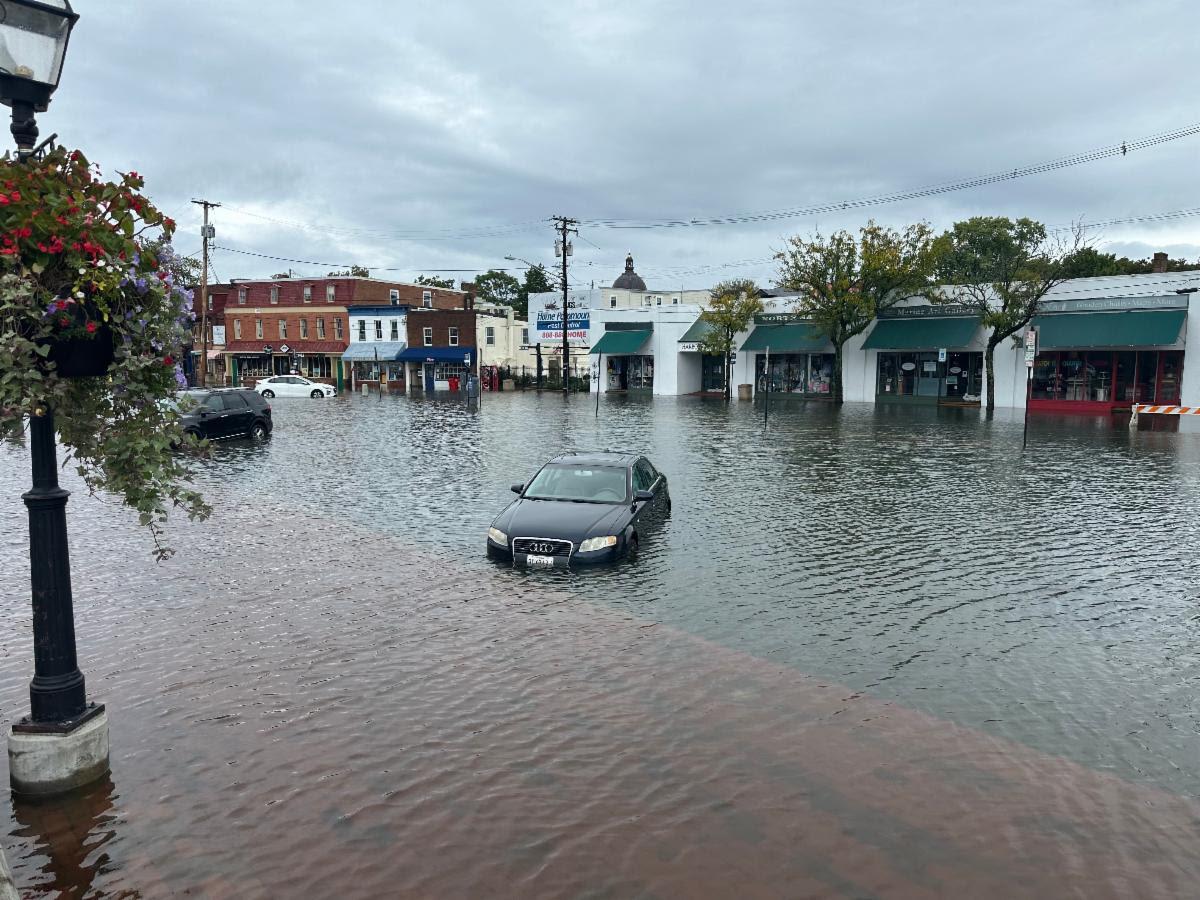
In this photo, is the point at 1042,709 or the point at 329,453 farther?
the point at 329,453

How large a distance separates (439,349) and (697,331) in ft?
74.0

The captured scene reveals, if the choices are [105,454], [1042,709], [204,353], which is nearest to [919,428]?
[1042,709]

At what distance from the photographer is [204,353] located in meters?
57.3

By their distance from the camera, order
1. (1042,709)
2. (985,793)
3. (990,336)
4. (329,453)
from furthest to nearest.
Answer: (990,336)
(329,453)
(1042,709)
(985,793)

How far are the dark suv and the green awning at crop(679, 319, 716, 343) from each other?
3270 cm

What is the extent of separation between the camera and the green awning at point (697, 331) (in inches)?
2184

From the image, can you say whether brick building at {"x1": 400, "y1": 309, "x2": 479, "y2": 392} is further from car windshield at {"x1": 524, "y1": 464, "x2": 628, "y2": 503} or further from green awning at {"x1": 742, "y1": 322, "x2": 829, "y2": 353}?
car windshield at {"x1": 524, "y1": 464, "x2": 628, "y2": 503}

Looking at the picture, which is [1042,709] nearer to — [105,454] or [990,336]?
[105,454]

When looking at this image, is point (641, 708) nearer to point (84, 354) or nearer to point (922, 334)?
point (84, 354)

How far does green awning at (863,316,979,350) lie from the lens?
44344 millimetres

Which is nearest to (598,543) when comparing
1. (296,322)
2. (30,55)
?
(30,55)

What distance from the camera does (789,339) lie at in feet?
170

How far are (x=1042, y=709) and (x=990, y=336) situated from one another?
39580mm

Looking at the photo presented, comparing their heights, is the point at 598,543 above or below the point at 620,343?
below
